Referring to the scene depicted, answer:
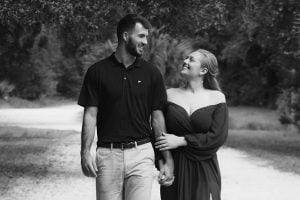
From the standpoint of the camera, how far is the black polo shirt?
4.67 metres

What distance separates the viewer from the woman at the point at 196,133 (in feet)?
15.6

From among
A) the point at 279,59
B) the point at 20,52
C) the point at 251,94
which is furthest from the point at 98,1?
the point at 251,94

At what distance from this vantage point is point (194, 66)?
4.84m

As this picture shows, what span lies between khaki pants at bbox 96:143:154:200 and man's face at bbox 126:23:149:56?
0.71 metres

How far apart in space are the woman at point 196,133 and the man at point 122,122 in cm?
12

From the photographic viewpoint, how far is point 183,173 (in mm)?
4816

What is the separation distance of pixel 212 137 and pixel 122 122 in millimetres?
680

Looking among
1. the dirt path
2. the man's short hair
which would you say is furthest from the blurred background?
the man's short hair

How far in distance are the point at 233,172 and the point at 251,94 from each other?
29.0m

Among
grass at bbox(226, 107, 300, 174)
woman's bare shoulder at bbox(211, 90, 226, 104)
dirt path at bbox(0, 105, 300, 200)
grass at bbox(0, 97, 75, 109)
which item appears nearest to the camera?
woman's bare shoulder at bbox(211, 90, 226, 104)

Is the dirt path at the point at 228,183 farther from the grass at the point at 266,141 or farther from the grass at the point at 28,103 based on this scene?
the grass at the point at 28,103

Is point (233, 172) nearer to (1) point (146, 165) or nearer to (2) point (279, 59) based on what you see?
(2) point (279, 59)

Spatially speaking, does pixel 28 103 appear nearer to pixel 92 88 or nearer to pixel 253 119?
pixel 253 119

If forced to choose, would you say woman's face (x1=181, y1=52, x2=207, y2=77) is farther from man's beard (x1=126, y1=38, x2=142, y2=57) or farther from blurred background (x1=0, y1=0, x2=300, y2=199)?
blurred background (x1=0, y1=0, x2=300, y2=199)
